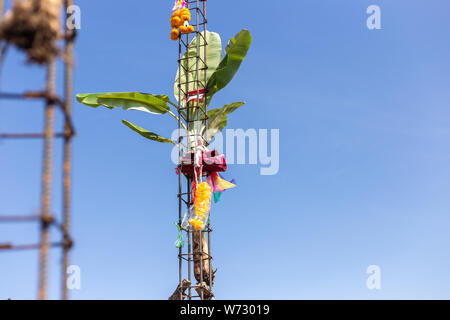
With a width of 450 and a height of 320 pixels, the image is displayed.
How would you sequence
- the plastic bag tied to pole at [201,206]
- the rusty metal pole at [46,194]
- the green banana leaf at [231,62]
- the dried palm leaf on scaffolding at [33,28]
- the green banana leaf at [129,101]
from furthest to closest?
the green banana leaf at [129,101] < the green banana leaf at [231,62] < the plastic bag tied to pole at [201,206] < the dried palm leaf on scaffolding at [33,28] < the rusty metal pole at [46,194]

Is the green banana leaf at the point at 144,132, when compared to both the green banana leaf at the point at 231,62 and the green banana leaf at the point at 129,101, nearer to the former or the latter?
the green banana leaf at the point at 129,101

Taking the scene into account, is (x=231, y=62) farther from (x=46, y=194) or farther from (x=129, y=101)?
(x=46, y=194)

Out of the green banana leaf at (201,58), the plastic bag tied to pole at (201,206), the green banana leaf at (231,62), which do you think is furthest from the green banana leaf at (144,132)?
the plastic bag tied to pole at (201,206)

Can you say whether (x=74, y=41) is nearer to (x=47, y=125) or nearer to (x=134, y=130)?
(x=47, y=125)

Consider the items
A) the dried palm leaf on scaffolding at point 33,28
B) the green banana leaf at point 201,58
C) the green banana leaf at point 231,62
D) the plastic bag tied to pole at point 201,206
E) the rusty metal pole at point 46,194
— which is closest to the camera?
the rusty metal pole at point 46,194

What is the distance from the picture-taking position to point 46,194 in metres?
7.56

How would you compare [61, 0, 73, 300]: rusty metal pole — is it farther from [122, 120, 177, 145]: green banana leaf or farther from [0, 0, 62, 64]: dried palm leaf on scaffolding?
[122, 120, 177, 145]: green banana leaf

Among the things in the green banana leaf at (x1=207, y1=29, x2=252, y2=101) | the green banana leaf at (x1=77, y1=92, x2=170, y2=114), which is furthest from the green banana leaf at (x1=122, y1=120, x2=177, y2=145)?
the green banana leaf at (x1=207, y1=29, x2=252, y2=101)

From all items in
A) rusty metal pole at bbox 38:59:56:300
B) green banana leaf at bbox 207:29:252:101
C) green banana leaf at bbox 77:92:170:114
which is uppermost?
green banana leaf at bbox 207:29:252:101

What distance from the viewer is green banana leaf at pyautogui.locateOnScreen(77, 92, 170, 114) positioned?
2033 centimetres

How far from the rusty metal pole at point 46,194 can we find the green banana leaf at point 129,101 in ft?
40.8

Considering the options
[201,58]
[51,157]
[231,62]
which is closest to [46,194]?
[51,157]

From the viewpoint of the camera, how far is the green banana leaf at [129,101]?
20328mm
